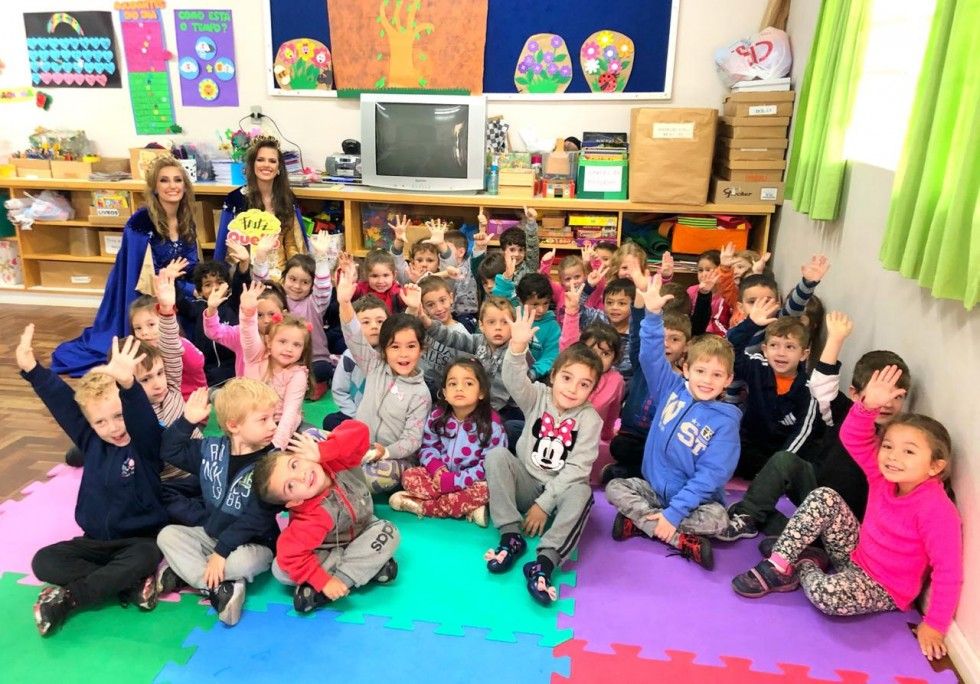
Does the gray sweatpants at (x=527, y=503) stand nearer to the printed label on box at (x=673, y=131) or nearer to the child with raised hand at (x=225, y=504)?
the child with raised hand at (x=225, y=504)

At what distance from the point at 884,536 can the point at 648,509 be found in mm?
769

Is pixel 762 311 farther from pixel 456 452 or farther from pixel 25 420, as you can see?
pixel 25 420

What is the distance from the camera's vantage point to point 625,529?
8.55ft

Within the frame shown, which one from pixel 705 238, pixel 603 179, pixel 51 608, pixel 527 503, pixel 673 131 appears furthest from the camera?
pixel 603 179

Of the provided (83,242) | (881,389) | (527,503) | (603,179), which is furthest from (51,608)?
(83,242)

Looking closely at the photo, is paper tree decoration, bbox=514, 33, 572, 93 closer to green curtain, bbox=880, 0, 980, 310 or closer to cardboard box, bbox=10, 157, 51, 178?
green curtain, bbox=880, 0, 980, 310

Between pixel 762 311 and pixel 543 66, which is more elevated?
pixel 543 66

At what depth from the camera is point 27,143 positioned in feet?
19.7

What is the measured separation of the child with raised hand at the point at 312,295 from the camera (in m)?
3.86

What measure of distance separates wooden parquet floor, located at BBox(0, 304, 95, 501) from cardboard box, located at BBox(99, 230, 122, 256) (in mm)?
741

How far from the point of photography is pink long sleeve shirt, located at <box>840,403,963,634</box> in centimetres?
204

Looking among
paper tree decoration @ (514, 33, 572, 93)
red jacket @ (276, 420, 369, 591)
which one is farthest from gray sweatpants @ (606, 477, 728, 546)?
paper tree decoration @ (514, 33, 572, 93)

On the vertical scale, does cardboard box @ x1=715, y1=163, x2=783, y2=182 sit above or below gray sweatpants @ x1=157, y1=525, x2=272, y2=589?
above

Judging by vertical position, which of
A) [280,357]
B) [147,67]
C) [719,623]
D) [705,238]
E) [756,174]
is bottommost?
[719,623]
